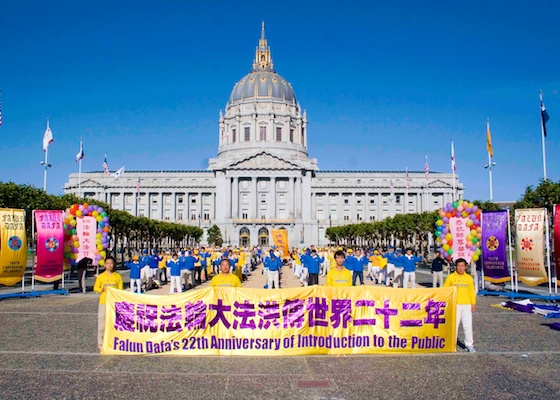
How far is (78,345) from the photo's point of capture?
459 inches

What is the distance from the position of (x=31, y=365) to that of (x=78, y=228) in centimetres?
1576

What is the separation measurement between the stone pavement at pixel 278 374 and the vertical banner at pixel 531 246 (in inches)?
320

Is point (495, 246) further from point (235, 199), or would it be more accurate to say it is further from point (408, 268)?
point (235, 199)

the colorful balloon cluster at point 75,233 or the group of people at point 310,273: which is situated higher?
the colorful balloon cluster at point 75,233

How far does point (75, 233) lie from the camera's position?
80.2 feet

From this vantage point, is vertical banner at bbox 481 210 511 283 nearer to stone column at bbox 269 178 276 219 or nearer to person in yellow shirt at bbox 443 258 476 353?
person in yellow shirt at bbox 443 258 476 353

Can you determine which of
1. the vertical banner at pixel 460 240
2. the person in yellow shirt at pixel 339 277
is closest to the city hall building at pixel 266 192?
the vertical banner at pixel 460 240

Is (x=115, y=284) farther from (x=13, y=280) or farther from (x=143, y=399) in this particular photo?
(x=13, y=280)

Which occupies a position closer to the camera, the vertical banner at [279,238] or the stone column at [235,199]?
the vertical banner at [279,238]

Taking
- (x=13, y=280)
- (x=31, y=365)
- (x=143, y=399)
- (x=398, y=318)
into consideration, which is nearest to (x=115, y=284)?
(x=31, y=365)

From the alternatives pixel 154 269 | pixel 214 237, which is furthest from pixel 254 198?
pixel 154 269

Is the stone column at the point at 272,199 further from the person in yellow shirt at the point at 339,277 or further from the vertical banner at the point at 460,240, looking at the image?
the person in yellow shirt at the point at 339,277

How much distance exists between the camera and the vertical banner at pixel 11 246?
20.1 m

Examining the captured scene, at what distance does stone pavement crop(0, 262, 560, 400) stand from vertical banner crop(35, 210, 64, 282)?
1034 centimetres
